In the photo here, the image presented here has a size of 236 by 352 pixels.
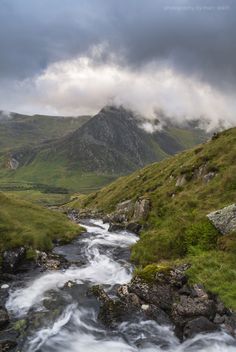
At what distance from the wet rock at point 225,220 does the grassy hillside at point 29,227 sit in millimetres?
21123

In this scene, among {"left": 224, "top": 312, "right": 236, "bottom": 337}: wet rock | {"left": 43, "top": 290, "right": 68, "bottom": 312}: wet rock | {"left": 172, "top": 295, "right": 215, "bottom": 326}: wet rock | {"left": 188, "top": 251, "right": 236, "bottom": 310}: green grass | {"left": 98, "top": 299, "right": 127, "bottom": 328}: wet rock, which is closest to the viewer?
{"left": 224, "top": 312, "right": 236, "bottom": 337}: wet rock

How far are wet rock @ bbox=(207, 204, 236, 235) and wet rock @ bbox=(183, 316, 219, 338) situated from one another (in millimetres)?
13810

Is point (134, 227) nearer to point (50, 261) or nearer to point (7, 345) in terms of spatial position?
point (50, 261)

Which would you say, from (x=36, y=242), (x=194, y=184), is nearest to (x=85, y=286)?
(x=36, y=242)

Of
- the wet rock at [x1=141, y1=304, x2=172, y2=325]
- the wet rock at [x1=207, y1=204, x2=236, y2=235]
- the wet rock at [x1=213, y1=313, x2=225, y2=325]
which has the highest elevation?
the wet rock at [x1=207, y1=204, x2=236, y2=235]

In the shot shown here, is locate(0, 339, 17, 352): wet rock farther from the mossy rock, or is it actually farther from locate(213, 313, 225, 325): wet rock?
locate(213, 313, 225, 325): wet rock

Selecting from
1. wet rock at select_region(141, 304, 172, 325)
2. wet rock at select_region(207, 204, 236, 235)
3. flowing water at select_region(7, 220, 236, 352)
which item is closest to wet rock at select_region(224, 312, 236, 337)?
flowing water at select_region(7, 220, 236, 352)

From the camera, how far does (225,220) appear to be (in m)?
37.5

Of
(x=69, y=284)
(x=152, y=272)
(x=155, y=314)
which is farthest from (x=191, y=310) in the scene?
(x=69, y=284)

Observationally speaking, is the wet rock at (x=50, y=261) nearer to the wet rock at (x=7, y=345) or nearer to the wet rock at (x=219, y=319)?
the wet rock at (x=7, y=345)

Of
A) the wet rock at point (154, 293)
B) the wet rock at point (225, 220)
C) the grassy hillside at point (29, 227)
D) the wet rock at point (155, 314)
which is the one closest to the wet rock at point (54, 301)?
the wet rock at point (154, 293)

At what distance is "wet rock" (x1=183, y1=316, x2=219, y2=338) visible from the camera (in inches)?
938

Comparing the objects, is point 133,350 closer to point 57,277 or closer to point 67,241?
point 57,277

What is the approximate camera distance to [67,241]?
50.3 m
